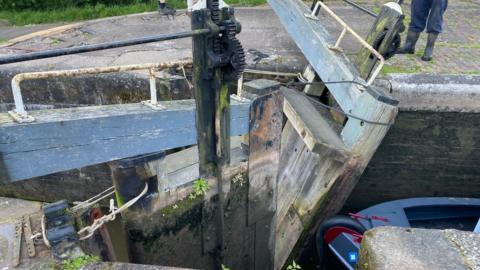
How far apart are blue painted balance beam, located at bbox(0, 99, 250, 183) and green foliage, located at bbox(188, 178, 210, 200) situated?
0.42 meters

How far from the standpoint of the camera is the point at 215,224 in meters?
4.00

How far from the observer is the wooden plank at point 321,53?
4.46 metres

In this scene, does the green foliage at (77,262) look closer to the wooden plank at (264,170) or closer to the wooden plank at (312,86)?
the wooden plank at (264,170)

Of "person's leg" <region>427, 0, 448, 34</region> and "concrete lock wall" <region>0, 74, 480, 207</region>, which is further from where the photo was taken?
"person's leg" <region>427, 0, 448, 34</region>

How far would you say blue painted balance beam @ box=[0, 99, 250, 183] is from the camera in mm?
2668

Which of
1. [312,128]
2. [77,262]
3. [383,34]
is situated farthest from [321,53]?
[77,262]

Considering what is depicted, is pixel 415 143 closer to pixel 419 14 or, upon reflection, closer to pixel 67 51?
pixel 419 14

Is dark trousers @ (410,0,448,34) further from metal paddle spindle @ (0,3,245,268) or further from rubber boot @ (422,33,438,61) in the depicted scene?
metal paddle spindle @ (0,3,245,268)

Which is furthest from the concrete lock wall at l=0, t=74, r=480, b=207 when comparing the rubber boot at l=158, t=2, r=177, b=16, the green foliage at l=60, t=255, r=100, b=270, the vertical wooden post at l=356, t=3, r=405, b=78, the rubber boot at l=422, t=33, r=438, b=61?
the rubber boot at l=158, t=2, r=177, b=16

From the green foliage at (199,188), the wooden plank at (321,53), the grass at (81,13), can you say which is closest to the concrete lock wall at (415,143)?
the wooden plank at (321,53)

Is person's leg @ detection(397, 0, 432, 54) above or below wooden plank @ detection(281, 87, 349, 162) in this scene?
above

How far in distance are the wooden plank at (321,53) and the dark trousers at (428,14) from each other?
5.52 ft

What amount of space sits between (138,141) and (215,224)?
1325 mm

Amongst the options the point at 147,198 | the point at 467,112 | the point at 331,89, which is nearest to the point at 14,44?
the point at 147,198
